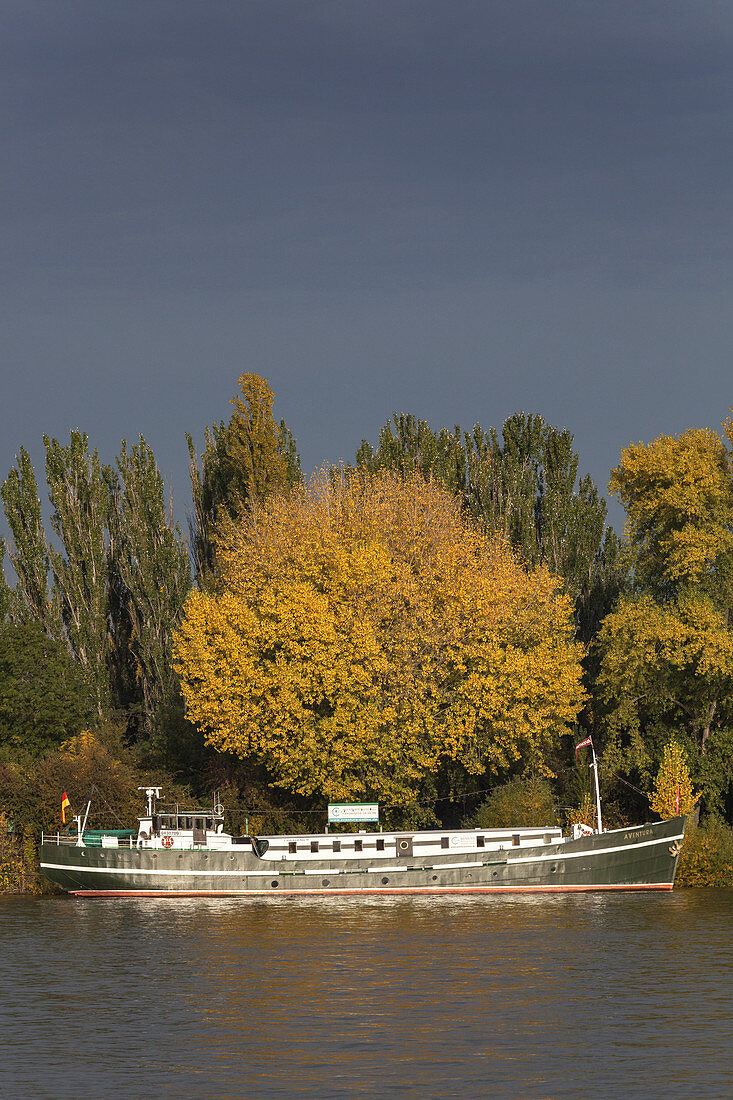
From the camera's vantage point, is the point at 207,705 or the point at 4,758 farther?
the point at 4,758

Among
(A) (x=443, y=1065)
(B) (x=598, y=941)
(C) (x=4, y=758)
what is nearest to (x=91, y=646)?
(C) (x=4, y=758)

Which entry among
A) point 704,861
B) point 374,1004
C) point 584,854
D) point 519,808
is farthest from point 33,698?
point 374,1004

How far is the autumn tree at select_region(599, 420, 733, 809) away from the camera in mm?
71062

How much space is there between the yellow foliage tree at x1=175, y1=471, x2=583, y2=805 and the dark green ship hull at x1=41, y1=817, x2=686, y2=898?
15.5 ft

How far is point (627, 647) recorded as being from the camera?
7225cm

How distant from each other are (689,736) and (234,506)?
121 feet

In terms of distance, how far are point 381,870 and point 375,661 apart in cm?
1087

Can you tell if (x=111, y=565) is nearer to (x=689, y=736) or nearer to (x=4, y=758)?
(x=4, y=758)

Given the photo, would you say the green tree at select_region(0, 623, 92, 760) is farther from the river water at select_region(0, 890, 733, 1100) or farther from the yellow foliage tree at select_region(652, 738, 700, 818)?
the yellow foliage tree at select_region(652, 738, 700, 818)

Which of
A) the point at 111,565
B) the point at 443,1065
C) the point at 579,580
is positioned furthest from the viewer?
the point at 111,565

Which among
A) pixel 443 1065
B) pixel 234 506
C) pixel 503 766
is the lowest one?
pixel 443 1065

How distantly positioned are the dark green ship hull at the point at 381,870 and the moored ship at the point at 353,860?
0.05m

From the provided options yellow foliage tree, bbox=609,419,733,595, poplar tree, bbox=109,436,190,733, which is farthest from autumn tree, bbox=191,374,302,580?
yellow foliage tree, bbox=609,419,733,595

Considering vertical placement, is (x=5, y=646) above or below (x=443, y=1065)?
above
